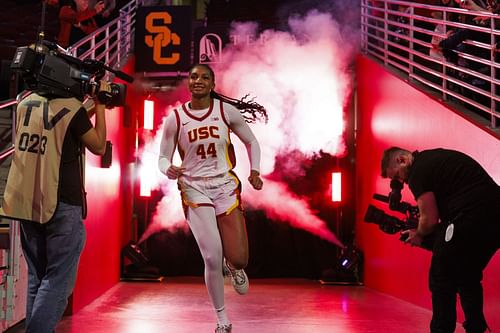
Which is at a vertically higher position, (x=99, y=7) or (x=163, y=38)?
(x=99, y=7)

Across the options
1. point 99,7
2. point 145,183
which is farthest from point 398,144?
point 99,7

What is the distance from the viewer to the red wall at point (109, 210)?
628 centimetres

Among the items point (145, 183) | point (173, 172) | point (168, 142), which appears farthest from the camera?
point (145, 183)

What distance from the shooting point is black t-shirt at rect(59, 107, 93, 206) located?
9.94ft

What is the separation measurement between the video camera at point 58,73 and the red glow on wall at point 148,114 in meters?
5.07

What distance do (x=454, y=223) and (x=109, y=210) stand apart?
4751 mm

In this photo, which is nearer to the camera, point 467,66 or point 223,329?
point 223,329

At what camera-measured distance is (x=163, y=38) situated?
8.20 m

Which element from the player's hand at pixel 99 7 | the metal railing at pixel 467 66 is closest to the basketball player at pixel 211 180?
the metal railing at pixel 467 66

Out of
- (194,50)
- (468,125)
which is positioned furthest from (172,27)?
(468,125)

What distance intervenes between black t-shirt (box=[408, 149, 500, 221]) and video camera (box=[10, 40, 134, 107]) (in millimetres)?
1811

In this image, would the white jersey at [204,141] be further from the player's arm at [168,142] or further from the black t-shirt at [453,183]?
the black t-shirt at [453,183]

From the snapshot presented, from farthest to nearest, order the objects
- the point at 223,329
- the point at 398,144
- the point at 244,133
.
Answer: the point at 398,144 < the point at 244,133 < the point at 223,329

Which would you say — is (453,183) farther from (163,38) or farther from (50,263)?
(163,38)
